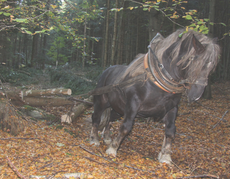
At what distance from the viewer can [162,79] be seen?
3.26m

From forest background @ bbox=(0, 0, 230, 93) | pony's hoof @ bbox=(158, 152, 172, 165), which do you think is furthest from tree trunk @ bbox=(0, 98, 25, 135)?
pony's hoof @ bbox=(158, 152, 172, 165)

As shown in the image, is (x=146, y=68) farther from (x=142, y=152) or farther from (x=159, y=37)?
(x=142, y=152)

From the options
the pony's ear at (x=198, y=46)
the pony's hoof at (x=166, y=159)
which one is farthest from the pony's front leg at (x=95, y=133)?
the pony's ear at (x=198, y=46)

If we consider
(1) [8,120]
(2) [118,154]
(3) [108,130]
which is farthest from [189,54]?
(1) [8,120]

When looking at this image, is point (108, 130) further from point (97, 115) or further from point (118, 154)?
point (118, 154)

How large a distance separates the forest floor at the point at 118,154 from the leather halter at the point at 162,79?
1432mm

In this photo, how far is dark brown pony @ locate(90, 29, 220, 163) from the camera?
308cm

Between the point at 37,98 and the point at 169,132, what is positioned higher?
the point at 169,132

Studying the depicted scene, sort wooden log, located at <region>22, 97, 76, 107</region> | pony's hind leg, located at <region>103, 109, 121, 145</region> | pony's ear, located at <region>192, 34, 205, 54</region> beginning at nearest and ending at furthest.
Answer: pony's ear, located at <region>192, 34, 205, 54</region>, pony's hind leg, located at <region>103, 109, 121, 145</region>, wooden log, located at <region>22, 97, 76, 107</region>

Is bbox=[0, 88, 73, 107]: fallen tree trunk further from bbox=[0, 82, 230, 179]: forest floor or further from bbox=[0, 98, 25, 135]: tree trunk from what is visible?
bbox=[0, 98, 25, 135]: tree trunk

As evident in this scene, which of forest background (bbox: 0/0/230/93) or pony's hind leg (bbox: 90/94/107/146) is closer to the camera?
forest background (bbox: 0/0/230/93)

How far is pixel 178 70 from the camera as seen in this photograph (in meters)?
3.30

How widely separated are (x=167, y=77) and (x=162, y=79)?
10 centimetres

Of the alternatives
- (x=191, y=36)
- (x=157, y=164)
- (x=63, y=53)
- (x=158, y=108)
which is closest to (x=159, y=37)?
(x=191, y=36)
